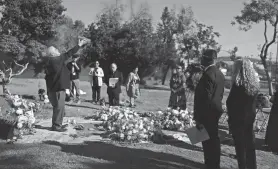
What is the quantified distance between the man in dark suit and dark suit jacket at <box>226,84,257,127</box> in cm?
25

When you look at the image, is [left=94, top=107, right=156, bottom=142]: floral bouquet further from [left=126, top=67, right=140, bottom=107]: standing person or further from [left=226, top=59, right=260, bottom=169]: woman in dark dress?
[left=126, top=67, right=140, bottom=107]: standing person

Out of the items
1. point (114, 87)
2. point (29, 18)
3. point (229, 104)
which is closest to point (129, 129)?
point (229, 104)

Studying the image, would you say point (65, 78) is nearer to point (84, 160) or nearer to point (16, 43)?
point (84, 160)

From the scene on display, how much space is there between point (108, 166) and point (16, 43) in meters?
15.4

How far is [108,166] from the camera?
17.0 ft

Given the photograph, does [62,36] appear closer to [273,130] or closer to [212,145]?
[273,130]

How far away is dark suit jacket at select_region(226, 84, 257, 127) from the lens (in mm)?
4977

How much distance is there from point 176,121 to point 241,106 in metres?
3.47

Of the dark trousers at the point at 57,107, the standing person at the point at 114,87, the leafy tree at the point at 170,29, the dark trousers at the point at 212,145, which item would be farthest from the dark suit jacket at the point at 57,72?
the leafy tree at the point at 170,29

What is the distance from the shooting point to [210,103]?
15.9 ft

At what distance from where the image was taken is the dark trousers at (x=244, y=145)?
5070 millimetres

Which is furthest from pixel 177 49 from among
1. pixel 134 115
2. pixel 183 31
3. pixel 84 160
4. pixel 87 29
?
pixel 84 160

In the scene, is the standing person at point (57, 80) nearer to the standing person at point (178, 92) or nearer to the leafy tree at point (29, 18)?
the standing person at point (178, 92)

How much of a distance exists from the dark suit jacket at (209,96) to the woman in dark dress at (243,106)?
27cm
